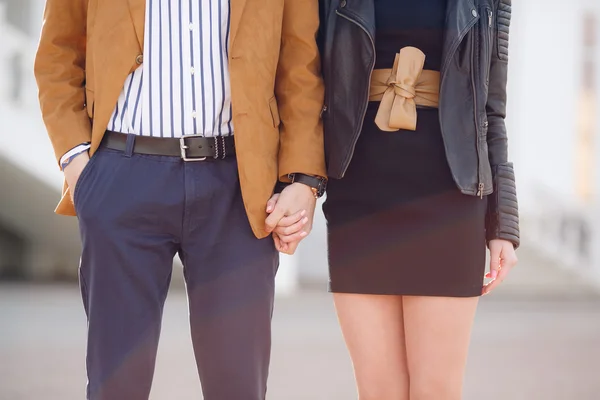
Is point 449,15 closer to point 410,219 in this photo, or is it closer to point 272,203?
point 410,219

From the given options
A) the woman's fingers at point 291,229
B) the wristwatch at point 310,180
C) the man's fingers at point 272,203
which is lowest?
the woman's fingers at point 291,229

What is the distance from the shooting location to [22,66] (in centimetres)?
1129

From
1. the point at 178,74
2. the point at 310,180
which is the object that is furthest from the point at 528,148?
the point at 178,74

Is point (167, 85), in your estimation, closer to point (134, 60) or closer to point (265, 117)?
point (134, 60)

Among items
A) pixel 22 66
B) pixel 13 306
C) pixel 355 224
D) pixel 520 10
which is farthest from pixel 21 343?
pixel 520 10

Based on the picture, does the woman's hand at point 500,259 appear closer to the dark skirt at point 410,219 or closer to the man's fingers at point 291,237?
the dark skirt at point 410,219

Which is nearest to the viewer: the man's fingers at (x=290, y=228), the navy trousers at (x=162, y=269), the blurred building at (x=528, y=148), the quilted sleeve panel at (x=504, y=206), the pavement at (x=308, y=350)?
→ the navy trousers at (x=162, y=269)

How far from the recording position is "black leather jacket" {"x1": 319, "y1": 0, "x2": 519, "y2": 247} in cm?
275

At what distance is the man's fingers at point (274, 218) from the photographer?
258 centimetres

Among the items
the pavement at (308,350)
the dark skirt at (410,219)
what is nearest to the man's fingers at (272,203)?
the dark skirt at (410,219)

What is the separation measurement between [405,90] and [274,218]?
60cm

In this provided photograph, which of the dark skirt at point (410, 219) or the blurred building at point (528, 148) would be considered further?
the blurred building at point (528, 148)

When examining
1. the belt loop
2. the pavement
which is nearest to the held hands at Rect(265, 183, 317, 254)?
the belt loop

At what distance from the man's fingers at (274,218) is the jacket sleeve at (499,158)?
74cm
